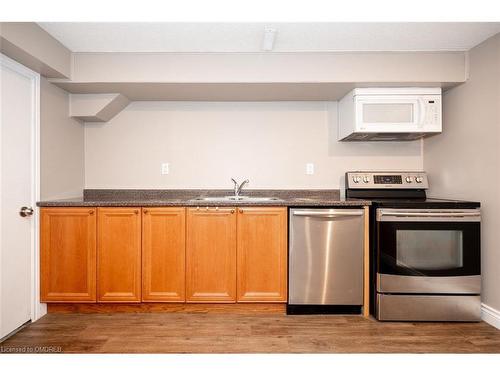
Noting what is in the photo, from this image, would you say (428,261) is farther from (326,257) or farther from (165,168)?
(165,168)

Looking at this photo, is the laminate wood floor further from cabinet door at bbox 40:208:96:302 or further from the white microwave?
the white microwave

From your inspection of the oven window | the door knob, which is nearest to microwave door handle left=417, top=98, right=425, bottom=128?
the oven window

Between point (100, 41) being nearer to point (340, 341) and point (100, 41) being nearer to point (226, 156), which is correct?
point (226, 156)

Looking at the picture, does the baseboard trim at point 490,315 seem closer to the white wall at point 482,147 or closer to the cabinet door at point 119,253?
the white wall at point 482,147

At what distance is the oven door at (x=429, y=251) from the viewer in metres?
2.49

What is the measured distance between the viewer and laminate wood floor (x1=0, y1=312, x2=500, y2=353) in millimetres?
2090

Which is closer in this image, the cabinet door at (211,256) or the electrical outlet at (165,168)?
the cabinet door at (211,256)

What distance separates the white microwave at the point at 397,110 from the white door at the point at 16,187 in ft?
8.45

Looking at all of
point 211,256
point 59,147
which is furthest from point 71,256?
point 211,256

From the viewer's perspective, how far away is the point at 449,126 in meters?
Result: 2.90

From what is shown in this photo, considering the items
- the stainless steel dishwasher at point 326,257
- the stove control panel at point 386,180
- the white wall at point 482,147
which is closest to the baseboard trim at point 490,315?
the white wall at point 482,147

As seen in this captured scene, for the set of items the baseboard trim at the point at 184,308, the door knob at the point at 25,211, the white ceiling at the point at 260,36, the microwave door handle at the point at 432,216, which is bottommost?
the baseboard trim at the point at 184,308

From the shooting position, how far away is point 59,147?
112 inches

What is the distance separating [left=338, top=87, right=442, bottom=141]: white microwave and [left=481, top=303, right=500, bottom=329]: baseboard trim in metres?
1.43
